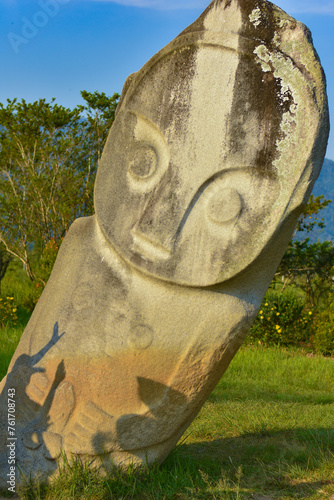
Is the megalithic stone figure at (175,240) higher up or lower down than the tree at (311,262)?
lower down

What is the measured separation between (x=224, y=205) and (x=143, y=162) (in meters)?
0.47

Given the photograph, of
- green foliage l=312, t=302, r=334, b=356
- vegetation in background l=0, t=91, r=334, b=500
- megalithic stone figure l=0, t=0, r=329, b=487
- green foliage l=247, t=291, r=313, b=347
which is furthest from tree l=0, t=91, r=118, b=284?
megalithic stone figure l=0, t=0, r=329, b=487

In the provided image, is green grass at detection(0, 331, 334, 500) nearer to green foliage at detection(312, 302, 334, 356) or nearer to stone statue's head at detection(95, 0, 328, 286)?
green foliage at detection(312, 302, 334, 356)

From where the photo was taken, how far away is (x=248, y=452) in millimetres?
3746

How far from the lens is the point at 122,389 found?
9.21 feet

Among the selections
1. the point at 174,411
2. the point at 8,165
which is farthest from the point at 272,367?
the point at 8,165

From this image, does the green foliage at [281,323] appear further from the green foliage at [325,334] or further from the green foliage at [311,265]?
the green foliage at [311,265]

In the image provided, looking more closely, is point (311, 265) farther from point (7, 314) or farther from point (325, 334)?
point (7, 314)

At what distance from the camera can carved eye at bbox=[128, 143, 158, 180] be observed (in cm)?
280

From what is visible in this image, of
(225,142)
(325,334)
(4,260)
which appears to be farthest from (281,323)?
(4,260)

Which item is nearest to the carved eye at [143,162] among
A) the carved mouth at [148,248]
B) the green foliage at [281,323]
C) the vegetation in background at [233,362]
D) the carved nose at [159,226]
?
the carved nose at [159,226]

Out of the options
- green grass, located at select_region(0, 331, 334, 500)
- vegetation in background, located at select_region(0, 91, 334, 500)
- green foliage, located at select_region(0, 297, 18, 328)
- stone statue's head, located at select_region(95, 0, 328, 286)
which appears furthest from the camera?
green foliage, located at select_region(0, 297, 18, 328)

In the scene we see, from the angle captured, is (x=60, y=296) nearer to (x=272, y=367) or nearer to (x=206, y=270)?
(x=206, y=270)

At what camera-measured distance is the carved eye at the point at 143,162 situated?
2803 millimetres
